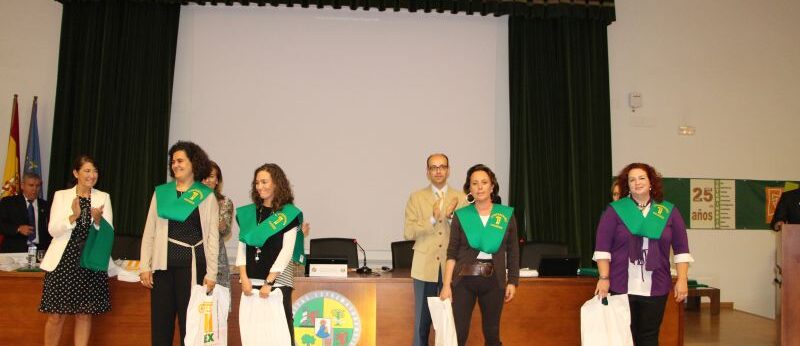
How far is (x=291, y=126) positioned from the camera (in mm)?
7266

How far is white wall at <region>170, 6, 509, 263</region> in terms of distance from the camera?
23.7 feet

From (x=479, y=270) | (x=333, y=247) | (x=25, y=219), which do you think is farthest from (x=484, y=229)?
(x=25, y=219)

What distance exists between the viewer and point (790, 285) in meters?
4.01

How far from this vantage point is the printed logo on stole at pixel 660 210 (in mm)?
3561

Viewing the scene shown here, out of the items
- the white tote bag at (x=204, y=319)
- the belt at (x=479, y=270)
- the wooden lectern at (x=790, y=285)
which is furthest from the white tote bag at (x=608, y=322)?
the white tote bag at (x=204, y=319)

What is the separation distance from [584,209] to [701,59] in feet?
8.10

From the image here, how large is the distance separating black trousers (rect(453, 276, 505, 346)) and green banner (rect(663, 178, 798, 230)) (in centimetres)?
493

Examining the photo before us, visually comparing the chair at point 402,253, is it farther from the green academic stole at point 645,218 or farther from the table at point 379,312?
the green academic stole at point 645,218

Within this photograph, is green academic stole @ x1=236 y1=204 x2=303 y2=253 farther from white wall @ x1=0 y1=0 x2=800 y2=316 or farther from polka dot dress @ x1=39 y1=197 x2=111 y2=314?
white wall @ x1=0 y1=0 x2=800 y2=316

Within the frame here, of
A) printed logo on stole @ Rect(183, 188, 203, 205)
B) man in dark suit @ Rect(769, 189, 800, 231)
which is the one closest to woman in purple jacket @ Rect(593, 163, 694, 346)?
printed logo on stole @ Rect(183, 188, 203, 205)

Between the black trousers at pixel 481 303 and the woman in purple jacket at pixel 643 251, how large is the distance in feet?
2.02

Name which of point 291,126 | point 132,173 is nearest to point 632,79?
point 291,126

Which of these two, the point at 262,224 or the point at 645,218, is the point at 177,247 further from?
the point at 645,218

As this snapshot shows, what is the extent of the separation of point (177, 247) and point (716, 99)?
686 cm
